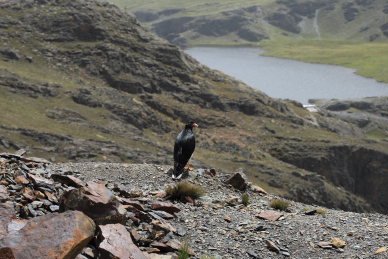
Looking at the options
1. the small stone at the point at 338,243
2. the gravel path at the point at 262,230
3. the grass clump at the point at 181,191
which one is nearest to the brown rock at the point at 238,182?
the gravel path at the point at 262,230

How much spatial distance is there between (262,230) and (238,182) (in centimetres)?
645

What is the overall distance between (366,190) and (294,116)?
17190mm

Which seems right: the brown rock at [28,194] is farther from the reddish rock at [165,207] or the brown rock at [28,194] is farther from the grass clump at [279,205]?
the grass clump at [279,205]

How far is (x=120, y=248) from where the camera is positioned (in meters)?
9.49

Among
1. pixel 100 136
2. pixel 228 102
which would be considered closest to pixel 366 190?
pixel 228 102

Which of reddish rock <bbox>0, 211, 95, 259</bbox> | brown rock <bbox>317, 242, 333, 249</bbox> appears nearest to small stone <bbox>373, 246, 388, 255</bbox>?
brown rock <bbox>317, 242, 333, 249</bbox>

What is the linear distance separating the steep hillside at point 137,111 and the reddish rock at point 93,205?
35.2m

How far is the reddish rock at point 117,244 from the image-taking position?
921cm

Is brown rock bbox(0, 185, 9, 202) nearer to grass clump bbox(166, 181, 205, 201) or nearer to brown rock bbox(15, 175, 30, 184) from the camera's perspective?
brown rock bbox(15, 175, 30, 184)

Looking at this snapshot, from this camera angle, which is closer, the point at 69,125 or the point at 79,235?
the point at 79,235

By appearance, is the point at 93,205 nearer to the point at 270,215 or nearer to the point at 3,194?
the point at 3,194

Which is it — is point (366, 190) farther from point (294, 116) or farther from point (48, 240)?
point (48, 240)

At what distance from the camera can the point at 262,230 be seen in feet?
43.9

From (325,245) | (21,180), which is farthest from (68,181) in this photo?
(325,245)
